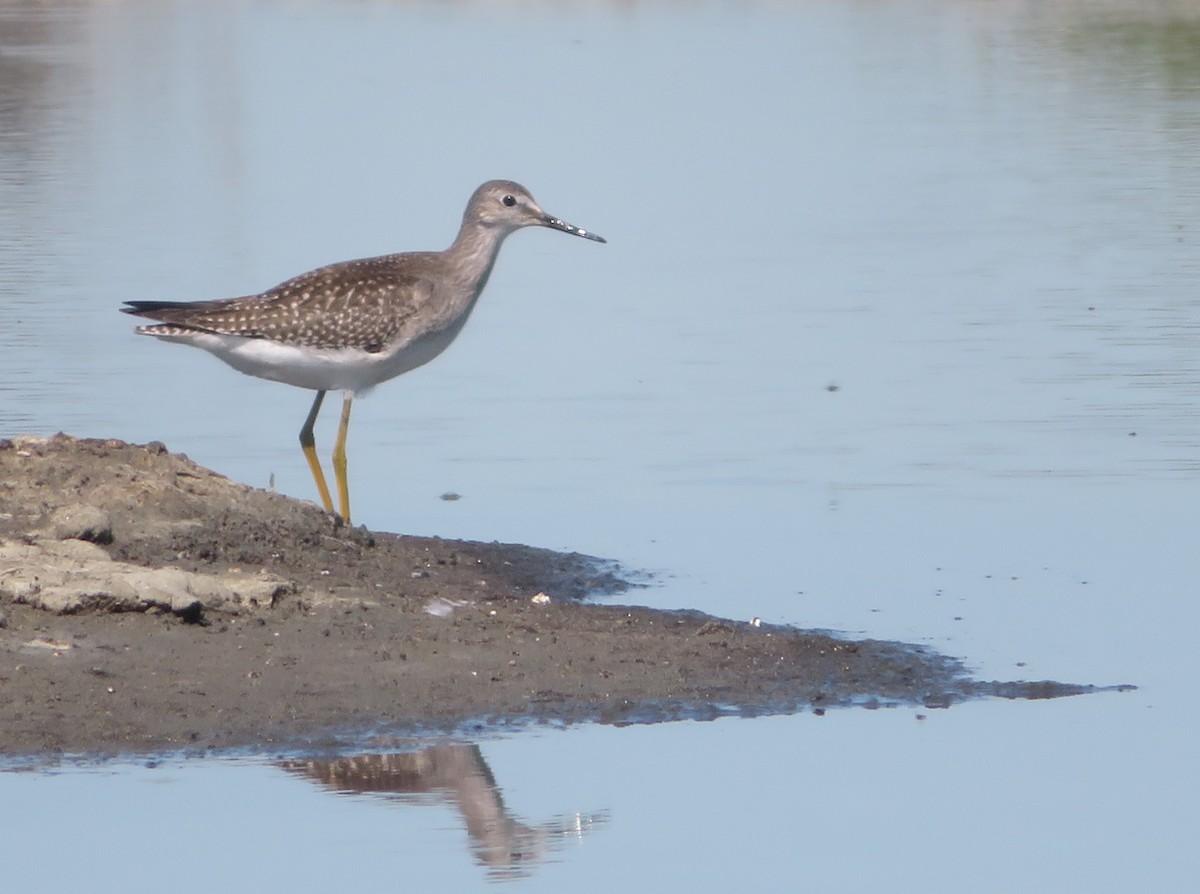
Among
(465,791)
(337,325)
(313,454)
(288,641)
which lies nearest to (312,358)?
(337,325)

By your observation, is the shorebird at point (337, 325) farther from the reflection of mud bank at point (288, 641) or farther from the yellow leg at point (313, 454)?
the reflection of mud bank at point (288, 641)

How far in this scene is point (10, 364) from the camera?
1323 cm

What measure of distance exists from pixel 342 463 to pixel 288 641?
242cm

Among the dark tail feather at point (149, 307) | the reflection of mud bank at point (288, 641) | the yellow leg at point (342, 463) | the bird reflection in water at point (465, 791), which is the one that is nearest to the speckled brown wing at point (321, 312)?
the dark tail feather at point (149, 307)

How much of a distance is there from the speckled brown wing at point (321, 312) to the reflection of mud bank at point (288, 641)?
1.11 m

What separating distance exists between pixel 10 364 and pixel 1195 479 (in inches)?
268

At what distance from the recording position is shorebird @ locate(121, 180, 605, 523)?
33.2 feet

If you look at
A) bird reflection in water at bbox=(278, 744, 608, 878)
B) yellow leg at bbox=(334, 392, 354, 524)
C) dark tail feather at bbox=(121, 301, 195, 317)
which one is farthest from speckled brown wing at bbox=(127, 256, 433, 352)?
bird reflection in water at bbox=(278, 744, 608, 878)

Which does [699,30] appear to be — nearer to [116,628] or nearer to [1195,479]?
[1195,479]

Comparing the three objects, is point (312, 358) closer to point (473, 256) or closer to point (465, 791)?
point (473, 256)

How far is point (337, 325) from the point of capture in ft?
33.2

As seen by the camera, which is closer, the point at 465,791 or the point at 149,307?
the point at 465,791

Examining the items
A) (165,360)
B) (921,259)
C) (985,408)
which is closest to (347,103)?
(921,259)

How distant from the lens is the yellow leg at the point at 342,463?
1002 cm
